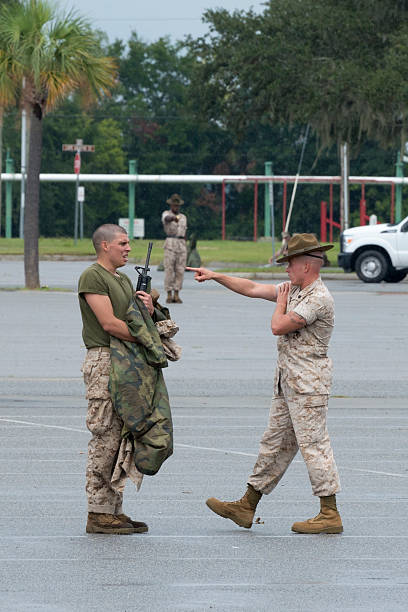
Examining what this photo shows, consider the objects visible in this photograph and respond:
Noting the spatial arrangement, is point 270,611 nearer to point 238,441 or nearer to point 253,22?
point 238,441

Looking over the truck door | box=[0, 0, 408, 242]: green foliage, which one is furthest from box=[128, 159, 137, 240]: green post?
the truck door

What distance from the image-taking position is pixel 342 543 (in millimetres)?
6855

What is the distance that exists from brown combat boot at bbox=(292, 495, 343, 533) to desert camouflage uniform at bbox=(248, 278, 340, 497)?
0.07 metres

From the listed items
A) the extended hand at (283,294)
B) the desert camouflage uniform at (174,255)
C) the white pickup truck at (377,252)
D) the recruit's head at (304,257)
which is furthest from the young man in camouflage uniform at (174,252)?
the recruit's head at (304,257)

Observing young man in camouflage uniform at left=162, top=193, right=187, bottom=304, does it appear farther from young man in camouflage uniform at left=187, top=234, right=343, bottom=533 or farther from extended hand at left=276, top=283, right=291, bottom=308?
young man in camouflage uniform at left=187, top=234, right=343, bottom=533

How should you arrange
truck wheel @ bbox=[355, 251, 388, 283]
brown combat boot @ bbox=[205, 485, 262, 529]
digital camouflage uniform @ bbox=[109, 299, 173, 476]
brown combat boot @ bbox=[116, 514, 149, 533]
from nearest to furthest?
digital camouflage uniform @ bbox=[109, 299, 173, 476] < brown combat boot @ bbox=[116, 514, 149, 533] < brown combat boot @ bbox=[205, 485, 262, 529] < truck wheel @ bbox=[355, 251, 388, 283]

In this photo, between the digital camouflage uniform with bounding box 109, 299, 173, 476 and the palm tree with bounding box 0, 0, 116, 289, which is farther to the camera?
the palm tree with bounding box 0, 0, 116, 289

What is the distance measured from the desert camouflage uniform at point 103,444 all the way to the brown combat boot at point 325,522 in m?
0.91

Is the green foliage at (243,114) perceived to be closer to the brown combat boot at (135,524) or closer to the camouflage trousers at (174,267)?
the camouflage trousers at (174,267)

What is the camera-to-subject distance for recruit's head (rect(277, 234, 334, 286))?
7066 millimetres

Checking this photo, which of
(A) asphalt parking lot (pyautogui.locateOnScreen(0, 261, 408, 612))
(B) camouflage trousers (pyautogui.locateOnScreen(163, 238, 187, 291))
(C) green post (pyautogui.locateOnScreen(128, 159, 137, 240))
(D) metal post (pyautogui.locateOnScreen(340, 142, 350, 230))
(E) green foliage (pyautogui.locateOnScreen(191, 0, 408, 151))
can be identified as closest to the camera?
(A) asphalt parking lot (pyautogui.locateOnScreen(0, 261, 408, 612))

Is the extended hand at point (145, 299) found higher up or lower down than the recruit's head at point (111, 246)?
lower down

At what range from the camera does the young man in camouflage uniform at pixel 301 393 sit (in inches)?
275

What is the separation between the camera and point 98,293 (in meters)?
→ 6.88
